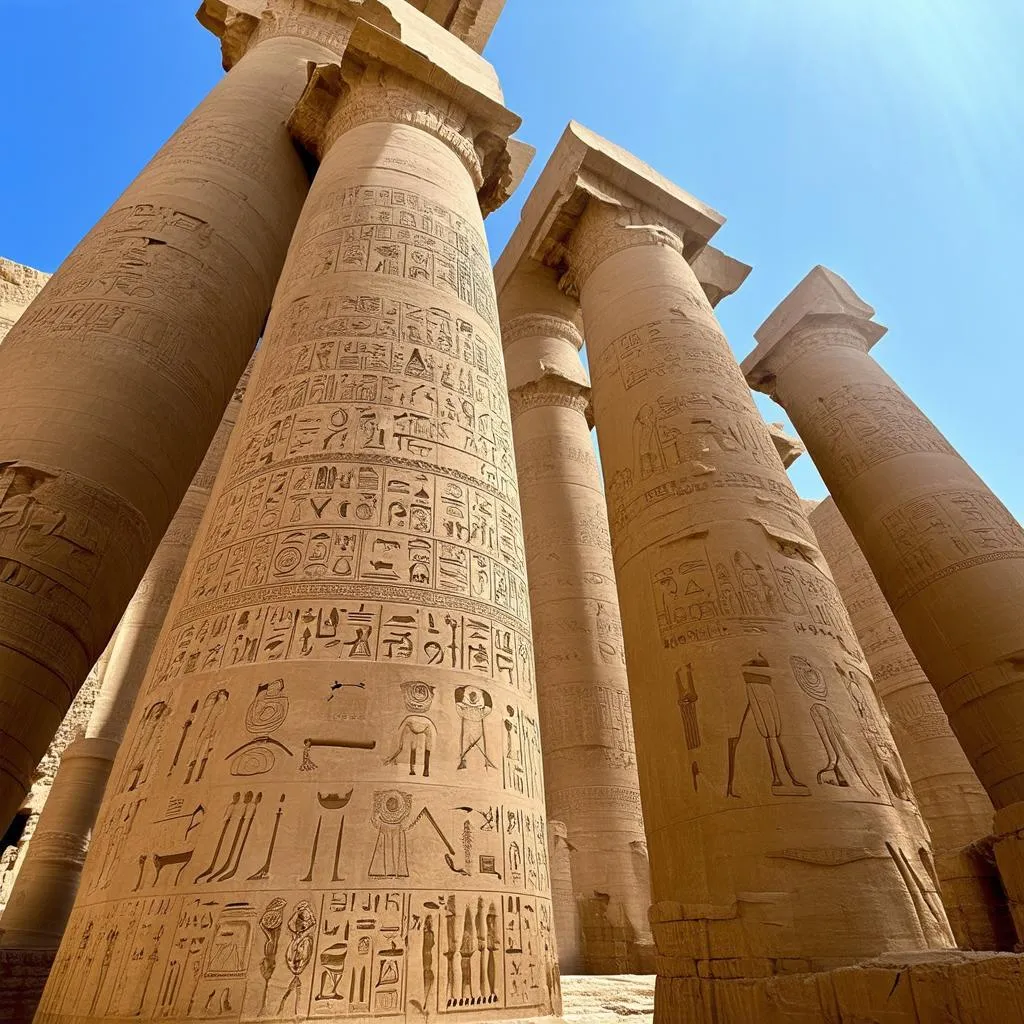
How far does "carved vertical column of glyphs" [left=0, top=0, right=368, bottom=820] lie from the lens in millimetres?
3811

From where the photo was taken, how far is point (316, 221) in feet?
18.1

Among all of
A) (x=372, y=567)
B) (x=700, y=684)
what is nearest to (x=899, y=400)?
(x=700, y=684)

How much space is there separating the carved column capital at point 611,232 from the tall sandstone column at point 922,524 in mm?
2331

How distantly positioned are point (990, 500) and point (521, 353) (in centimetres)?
656

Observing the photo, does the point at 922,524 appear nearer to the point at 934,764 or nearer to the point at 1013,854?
the point at 1013,854

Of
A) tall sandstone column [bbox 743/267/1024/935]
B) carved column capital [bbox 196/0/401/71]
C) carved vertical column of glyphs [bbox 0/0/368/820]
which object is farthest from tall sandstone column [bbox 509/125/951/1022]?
carved column capital [bbox 196/0/401/71]

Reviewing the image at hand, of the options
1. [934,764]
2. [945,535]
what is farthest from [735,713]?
[934,764]

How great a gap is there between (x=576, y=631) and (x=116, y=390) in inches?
223

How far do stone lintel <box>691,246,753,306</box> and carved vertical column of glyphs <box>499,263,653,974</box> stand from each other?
2.03 meters

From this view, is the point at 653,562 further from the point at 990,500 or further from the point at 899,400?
the point at 899,400

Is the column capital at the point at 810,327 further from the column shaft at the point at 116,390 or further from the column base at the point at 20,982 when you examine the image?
the column base at the point at 20,982

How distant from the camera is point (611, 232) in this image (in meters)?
8.56

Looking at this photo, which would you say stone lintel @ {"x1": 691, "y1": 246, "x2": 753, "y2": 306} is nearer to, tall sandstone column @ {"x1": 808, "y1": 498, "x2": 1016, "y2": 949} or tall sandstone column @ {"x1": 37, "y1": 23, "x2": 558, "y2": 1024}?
tall sandstone column @ {"x1": 808, "y1": 498, "x2": 1016, "y2": 949}

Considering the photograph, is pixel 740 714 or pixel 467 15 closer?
pixel 740 714
